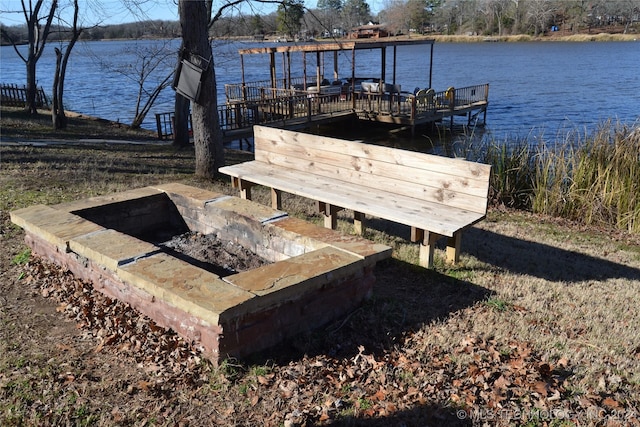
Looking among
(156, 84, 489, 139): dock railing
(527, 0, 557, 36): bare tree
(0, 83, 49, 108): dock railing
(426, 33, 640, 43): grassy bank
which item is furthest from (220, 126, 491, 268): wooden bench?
(527, 0, 557, 36): bare tree

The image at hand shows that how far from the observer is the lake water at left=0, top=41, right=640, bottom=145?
965 inches

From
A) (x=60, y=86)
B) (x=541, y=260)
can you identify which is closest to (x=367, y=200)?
(x=541, y=260)

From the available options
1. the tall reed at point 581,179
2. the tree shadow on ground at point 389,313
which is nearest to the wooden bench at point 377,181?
the tree shadow on ground at point 389,313

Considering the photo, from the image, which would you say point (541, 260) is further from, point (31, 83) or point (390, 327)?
point (31, 83)

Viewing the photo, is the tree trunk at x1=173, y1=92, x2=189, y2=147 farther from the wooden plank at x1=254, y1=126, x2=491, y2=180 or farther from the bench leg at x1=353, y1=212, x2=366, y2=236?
the bench leg at x1=353, y1=212, x2=366, y2=236

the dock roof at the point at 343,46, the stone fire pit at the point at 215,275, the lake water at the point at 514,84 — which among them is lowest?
the lake water at the point at 514,84

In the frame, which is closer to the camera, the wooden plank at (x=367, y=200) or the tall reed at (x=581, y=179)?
the wooden plank at (x=367, y=200)

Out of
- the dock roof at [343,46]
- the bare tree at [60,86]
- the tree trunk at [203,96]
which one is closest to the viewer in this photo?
the tree trunk at [203,96]

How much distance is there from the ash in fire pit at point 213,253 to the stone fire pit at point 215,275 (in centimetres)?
7

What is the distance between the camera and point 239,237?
5.09 metres

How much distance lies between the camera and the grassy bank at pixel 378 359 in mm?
2953

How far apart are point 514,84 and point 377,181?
35060 millimetres

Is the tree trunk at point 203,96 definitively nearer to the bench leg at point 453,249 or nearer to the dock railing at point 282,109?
the bench leg at point 453,249

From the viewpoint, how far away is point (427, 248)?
197 inches
